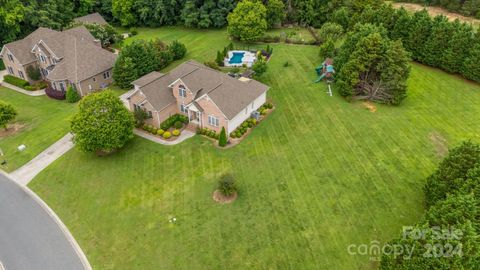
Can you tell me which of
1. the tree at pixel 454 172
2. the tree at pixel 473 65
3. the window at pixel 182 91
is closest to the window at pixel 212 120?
the window at pixel 182 91

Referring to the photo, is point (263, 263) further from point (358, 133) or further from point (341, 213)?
point (358, 133)

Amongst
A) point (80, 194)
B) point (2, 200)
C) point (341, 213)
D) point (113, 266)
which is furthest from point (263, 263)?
point (2, 200)

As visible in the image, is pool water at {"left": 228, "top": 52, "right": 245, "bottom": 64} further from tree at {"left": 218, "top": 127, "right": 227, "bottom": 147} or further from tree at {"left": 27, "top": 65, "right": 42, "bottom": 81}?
tree at {"left": 27, "top": 65, "right": 42, "bottom": 81}

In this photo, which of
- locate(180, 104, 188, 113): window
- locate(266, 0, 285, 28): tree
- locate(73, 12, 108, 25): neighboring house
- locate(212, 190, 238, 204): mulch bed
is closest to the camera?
locate(212, 190, 238, 204): mulch bed

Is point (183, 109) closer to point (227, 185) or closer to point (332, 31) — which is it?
point (227, 185)

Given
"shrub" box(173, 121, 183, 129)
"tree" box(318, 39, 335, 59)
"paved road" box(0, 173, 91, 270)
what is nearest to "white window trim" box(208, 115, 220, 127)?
"shrub" box(173, 121, 183, 129)

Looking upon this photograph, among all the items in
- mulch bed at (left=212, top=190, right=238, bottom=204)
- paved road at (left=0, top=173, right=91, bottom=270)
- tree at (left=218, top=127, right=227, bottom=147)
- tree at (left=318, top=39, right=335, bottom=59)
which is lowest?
paved road at (left=0, top=173, right=91, bottom=270)

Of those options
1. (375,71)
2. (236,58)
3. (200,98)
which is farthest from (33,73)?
(375,71)
